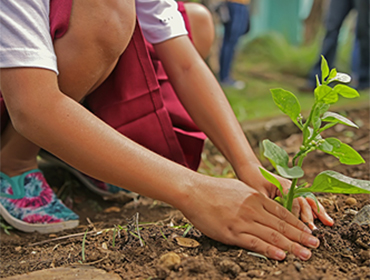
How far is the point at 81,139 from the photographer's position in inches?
39.0

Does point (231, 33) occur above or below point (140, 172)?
below

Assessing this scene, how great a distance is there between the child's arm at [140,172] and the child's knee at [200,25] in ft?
3.30

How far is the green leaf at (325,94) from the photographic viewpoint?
3.12 ft

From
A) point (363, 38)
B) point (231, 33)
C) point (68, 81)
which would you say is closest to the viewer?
point (68, 81)

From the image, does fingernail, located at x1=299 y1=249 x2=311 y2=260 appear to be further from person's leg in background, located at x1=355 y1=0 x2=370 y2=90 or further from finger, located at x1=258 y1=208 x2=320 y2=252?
person's leg in background, located at x1=355 y1=0 x2=370 y2=90

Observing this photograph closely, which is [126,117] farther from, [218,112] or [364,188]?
[364,188]

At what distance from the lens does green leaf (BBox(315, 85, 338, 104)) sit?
3.12 ft

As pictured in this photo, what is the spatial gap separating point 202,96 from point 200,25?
589mm

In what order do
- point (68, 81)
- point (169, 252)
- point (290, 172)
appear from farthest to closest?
point (68, 81) → point (169, 252) → point (290, 172)

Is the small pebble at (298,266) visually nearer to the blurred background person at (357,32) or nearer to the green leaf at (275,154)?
the green leaf at (275,154)

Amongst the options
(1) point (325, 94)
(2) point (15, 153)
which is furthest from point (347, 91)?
(2) point (15, 153)

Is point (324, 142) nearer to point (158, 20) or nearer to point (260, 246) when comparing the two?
point (260, 246)

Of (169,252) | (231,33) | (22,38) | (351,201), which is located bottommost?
(231,33)

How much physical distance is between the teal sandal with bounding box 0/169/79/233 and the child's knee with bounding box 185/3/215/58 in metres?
0.97
